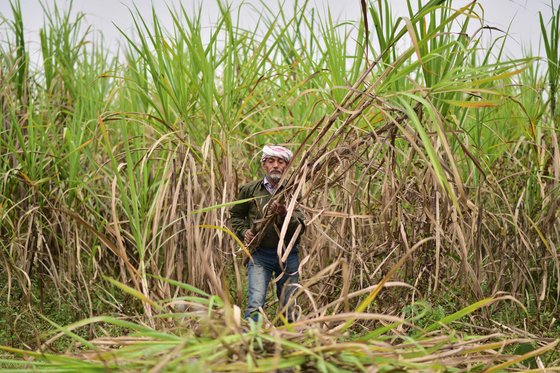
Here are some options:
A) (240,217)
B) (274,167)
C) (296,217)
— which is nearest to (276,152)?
(274,167)

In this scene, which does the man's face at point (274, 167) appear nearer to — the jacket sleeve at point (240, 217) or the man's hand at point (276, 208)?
the jacket sleeve at point (240, 217)

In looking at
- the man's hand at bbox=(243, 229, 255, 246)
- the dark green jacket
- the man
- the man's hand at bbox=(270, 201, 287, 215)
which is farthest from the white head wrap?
the man's hand at bbox=(270, 201, 287, 215)

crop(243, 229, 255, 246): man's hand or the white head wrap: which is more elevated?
the white head wrap

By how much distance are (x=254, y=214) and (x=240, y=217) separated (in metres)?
0.08

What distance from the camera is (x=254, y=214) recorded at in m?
4.29

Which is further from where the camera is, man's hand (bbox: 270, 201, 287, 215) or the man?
the man

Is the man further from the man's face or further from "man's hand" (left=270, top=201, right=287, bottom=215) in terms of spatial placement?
"man's hand" (left=270, top=201, right=287, bottom=215)

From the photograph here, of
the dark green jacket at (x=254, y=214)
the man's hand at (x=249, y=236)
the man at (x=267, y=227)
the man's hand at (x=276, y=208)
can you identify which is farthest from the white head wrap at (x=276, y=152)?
the man's hand at (x=276, y=208)

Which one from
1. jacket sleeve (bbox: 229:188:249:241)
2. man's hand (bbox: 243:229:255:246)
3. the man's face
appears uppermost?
the man's face

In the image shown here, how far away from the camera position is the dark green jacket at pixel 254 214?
4.19 meters

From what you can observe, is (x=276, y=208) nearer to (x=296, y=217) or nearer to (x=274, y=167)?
(x=296, y=217)

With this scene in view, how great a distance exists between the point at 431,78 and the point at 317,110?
181 cm

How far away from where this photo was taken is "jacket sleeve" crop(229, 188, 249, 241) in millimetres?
4258

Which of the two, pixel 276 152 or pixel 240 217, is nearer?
pixel 276 152
